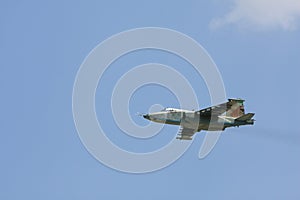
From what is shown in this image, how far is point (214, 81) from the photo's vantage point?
83312 mm

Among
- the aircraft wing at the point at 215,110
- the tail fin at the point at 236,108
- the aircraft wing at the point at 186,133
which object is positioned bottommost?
the aircraft wing at the point at 186,133

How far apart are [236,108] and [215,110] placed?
12.3 ft

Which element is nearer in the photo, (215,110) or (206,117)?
(215,110)

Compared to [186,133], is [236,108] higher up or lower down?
higher up

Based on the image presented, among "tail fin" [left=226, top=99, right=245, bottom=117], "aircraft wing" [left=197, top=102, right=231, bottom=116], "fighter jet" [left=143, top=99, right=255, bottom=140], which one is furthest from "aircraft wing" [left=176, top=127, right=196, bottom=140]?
"tail fin" [left=226, top=99, right=245, bottom=117]

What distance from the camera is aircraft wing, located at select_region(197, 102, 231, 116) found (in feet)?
291

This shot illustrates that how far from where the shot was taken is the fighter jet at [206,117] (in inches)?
3499

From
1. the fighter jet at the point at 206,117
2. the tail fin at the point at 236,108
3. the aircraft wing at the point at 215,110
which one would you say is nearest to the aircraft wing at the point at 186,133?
the fighter jet at the point at 206,117

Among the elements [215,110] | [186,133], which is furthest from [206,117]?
[186,133]

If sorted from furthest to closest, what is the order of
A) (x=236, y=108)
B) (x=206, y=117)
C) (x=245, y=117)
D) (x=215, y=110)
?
(x=236, y=108), (x=206, y=117), (x=215, y=110), (x=245, y=117)

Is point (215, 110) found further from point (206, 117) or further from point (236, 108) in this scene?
point (236, 108)

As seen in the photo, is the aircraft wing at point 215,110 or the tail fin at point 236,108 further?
the tail fin at point 236,108

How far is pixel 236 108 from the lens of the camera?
9075cm

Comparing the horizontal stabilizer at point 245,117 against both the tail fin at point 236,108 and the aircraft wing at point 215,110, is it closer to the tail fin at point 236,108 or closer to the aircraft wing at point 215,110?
the tail fin at point 236,108
